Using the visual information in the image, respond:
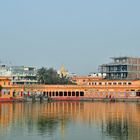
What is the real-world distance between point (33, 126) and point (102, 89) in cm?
5124

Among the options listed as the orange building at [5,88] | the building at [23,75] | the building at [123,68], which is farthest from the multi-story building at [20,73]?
the orange building at [5,88]

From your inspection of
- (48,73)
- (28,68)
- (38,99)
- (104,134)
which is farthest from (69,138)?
(28,68)

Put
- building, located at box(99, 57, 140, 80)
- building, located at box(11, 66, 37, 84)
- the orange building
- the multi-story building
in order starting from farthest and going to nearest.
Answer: building, located at box(11, 66, 37, 84)
the multi-story building
building, located at box(99, 57, 140, 80)
the orange building

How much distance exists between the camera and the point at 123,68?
99.3 metres

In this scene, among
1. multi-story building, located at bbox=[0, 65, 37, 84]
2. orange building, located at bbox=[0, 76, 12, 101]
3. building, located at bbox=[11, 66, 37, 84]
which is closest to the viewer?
orange building, located at bbox=[0, 76, 12, 101]

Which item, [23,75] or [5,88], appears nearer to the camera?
[5,88]

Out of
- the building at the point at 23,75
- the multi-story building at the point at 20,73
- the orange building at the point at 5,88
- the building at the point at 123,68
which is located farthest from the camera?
the building at the point at 23,75

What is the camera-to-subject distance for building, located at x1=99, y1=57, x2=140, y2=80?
98812 millimetres

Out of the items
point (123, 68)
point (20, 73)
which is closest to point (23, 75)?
point (20, 73)

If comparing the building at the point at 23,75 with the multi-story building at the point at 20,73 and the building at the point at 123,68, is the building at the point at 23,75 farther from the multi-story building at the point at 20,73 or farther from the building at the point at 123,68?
the building at the point at 123,68

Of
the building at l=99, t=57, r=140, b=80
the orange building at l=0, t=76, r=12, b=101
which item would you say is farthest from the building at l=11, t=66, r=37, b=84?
the orange building at l=0, t=76, r=12, b=101

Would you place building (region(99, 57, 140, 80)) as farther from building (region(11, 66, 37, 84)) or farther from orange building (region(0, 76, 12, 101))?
orange building (region(0, 76, 12, 101))

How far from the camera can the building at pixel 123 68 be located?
324ft

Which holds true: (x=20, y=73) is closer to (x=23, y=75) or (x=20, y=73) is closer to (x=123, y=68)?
(x=23, y=75)
